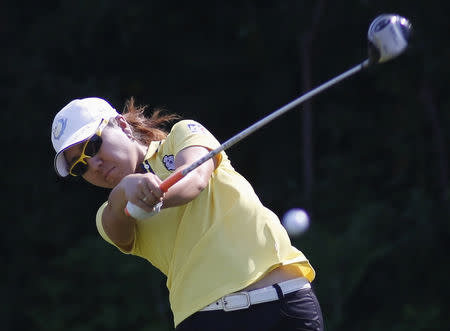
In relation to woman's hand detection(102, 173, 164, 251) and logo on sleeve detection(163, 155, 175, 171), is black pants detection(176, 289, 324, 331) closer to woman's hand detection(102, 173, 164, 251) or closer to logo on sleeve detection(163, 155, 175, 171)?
woman's hand detection(102, 173, 164, 251)

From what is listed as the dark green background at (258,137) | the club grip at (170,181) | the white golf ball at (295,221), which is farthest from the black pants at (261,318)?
the dark green background at (258,137)

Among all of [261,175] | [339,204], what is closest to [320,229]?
[339,204]

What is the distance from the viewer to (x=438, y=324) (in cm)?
680

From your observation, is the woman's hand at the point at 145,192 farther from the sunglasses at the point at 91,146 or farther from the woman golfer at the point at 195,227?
the sunglasses at the point at 91,146

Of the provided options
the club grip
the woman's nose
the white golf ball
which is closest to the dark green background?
the white golf ball

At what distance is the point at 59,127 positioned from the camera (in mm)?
2820

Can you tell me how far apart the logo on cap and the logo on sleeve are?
34cm

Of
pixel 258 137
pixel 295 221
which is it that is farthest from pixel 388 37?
pixel 258 137

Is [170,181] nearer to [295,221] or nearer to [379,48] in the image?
[379,48]

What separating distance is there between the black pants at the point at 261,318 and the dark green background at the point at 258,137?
4.19 meters

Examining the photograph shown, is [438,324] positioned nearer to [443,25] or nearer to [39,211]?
[443,25]

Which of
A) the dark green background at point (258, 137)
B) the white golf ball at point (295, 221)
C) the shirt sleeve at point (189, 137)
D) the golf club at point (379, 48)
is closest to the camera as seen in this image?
the golf club at point (379, 48)

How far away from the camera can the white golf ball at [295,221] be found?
6.77 meters

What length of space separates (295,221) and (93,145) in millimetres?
4343
